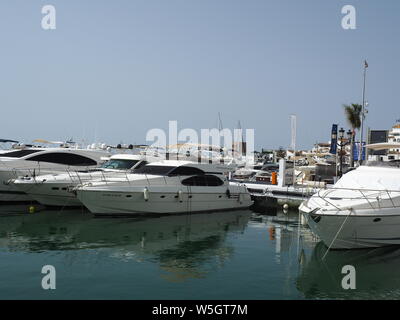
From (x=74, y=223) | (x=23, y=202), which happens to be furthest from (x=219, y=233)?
(x=23, y=202)

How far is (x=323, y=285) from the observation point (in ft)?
37.1

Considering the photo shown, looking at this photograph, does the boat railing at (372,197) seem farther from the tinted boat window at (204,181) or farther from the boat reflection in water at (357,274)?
the tinted boat window at (204,181)

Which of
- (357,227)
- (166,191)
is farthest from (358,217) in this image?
(166,191)

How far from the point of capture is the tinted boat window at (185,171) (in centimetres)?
2134

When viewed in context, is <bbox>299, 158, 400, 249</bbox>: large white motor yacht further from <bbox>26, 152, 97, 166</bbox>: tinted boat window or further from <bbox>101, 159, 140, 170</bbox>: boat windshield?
<bbox>26, 152, 97, 166</bbox>: tinted boat window

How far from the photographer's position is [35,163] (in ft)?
80.1

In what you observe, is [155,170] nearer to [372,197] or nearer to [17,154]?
[17,154]

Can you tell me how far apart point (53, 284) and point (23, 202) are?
1445cm

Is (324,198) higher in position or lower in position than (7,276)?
higher

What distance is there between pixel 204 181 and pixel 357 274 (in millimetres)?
11125

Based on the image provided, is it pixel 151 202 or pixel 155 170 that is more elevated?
pixel 155 170

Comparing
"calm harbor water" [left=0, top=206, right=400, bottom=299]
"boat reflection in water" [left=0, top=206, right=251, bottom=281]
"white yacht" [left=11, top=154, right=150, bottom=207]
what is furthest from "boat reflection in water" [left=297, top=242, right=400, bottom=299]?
"white yacht" [left=11, top=154, right=150, bottom=207]

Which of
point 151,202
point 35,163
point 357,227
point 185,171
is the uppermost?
point 35,163
